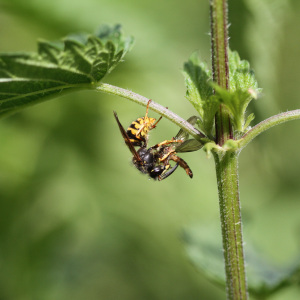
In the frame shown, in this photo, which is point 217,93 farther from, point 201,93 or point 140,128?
point 140,128

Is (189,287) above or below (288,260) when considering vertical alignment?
below

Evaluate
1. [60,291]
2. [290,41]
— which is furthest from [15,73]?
[290,41]

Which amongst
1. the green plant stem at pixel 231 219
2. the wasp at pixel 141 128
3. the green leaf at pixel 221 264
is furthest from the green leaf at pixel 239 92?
the green leaf at pixel 221 264

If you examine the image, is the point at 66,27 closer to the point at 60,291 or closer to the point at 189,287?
the point at 60,291

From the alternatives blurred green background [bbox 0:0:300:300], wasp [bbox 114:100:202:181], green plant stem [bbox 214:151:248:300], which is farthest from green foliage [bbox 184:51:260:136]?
blurred green background [bbox 0:0:300:300]

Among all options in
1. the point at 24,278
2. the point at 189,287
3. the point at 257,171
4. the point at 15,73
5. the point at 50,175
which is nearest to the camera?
the point at 15,73

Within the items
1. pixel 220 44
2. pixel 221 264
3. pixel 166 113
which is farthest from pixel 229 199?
pixel 221 264

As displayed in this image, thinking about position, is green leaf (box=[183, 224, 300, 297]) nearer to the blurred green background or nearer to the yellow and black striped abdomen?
the blurred green background
